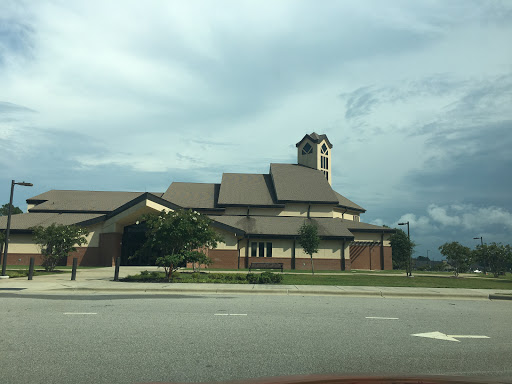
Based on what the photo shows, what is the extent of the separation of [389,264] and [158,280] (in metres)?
32.5

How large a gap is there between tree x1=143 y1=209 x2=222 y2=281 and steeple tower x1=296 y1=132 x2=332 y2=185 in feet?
129

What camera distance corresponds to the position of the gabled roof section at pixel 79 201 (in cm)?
4569

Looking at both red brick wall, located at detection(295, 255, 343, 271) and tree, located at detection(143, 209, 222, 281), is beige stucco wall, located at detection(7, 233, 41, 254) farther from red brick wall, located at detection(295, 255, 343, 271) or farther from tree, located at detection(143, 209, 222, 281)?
red brick wall, located at detection(295, 255, 343, 271)

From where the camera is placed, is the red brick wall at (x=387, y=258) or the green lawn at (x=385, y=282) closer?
the green lawn at (x=385, y=282)

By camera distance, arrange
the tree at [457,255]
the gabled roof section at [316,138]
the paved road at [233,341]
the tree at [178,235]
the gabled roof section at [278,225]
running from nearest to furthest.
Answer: the paved road at [233,341]
the tree at [178,235]
the tree at [457,255]
the gabled roof section at [278,225]
the gabled roof section at [316,138]

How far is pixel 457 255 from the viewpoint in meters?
34.3

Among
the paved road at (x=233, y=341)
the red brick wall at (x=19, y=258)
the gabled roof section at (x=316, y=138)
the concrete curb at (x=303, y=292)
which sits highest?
the gabled roof section at (x=316, y=138)

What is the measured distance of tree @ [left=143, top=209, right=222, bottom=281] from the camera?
20.5 meters

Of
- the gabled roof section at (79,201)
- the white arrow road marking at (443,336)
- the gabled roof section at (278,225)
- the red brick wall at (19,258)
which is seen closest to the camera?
the white arrow road marking at (443,336)

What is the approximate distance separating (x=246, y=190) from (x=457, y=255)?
23004mm

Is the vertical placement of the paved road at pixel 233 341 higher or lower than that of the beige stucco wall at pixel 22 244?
lower

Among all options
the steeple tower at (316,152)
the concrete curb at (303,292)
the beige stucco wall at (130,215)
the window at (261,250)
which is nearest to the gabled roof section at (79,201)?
the beige stucco wall at (130,215)

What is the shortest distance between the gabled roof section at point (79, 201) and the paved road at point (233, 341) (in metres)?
36.7

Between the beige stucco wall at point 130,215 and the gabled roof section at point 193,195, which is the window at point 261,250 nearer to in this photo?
the gabled roof section at point 193,195
